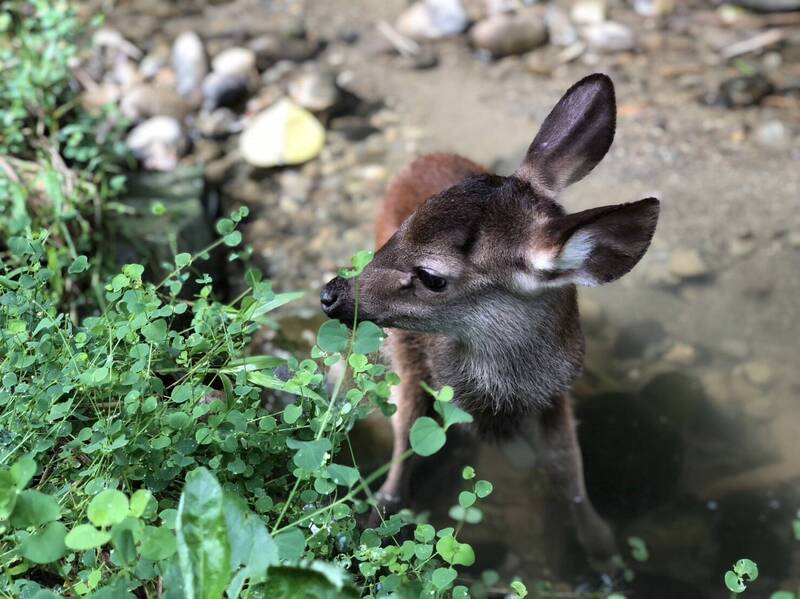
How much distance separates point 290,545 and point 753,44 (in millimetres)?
5886

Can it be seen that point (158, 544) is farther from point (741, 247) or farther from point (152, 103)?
point (152, 103)

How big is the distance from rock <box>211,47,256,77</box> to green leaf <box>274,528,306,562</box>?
4896 millimetres

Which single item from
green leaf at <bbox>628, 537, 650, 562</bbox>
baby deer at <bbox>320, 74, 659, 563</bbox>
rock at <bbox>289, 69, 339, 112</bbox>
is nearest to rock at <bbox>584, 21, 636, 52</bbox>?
rock at <bbox>289, 69, 339, 112</bbox>

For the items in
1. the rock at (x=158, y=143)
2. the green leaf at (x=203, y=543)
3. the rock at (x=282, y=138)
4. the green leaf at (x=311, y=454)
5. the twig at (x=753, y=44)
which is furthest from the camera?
the twig at (x=753, y=44)

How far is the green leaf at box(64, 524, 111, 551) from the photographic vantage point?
192 centimetres

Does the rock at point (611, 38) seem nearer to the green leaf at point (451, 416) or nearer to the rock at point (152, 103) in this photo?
the rock at point (152, 103)

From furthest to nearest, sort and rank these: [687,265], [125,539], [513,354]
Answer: [687,265] → [513,354] → [125,539]

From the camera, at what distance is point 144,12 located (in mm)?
7094

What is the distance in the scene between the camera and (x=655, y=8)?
6867 mm

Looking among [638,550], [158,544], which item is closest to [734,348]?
[638,550]

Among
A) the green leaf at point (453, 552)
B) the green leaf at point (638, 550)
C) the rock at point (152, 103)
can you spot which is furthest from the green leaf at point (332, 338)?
the rock at point (152, 103)

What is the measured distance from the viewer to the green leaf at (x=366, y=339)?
2.42 metres

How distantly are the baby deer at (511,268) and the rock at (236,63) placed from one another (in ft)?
12.0

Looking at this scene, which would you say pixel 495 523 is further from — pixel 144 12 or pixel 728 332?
pixel 144 12
